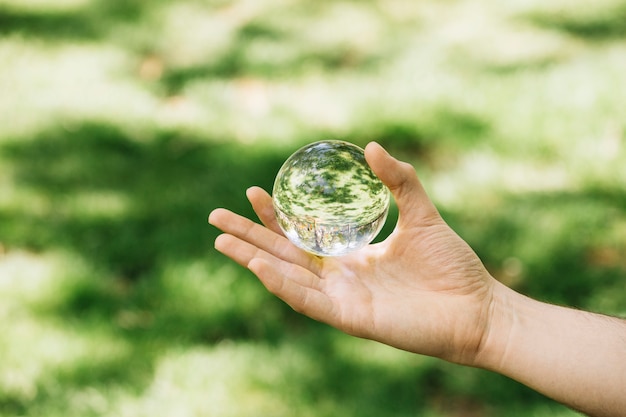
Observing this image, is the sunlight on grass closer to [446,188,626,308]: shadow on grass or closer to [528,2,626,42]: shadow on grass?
[528,2,626,42]: shadow on grass

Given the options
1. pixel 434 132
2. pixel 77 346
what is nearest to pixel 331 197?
pixel 77 346

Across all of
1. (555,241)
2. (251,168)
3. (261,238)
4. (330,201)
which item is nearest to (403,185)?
(330,201)

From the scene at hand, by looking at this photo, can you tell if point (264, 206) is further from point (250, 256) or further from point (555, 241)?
point (555, 241)

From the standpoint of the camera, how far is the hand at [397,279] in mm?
2215

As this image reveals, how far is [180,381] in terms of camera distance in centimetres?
296

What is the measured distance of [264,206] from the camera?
2.63 meters

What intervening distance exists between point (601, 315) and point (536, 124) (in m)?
2.30

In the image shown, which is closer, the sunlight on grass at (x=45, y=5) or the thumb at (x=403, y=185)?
the thumb at (x=403, y=185)

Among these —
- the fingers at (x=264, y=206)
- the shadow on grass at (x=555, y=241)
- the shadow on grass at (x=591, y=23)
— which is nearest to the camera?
the fingers at (x=264, y=206)

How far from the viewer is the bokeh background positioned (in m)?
3.00

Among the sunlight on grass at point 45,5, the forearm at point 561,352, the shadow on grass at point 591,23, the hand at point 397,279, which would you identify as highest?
the sunlight on grass at point 45,5

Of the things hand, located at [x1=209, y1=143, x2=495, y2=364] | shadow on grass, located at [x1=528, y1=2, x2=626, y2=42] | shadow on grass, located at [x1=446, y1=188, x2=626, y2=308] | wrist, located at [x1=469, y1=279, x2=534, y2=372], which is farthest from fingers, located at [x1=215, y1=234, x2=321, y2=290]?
shadow on grass, located at [x1=528, y1=2, x2=626, y2=42]

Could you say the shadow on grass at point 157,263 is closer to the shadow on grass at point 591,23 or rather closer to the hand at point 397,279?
the hand at point 397,279

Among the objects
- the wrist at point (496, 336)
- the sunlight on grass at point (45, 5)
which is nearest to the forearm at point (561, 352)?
the wrist at point (496, 336)
